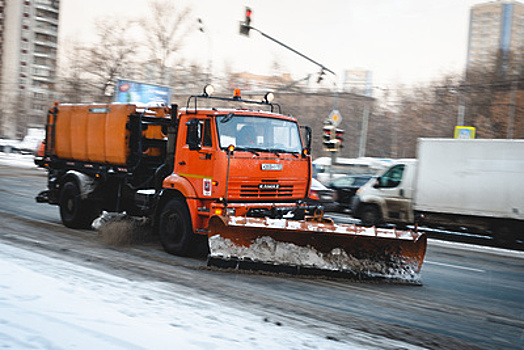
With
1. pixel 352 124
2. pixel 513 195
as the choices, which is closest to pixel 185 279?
pixel 513 195

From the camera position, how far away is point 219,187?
26.7ft

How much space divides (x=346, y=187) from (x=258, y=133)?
1119 centimetres

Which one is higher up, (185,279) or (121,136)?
(121,136)

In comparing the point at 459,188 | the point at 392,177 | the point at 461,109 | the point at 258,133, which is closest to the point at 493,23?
the point at 461,109

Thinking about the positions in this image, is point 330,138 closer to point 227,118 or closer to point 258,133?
point 258,133

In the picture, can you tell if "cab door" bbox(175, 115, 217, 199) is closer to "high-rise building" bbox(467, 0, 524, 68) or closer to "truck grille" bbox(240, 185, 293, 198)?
"truck grille" bbox(240, 185, 293, 198)

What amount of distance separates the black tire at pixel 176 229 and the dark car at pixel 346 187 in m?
11.1

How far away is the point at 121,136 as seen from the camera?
10094 millimetres

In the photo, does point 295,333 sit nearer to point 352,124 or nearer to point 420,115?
point 420,115

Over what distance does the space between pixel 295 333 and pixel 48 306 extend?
239 centimetres

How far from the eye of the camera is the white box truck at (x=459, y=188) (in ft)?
42.7

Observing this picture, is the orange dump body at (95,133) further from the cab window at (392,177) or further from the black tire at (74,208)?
the cab window at (392,177)

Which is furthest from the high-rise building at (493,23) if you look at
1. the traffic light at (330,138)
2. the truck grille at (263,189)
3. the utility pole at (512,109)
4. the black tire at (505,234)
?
the truck grille at (263,189)

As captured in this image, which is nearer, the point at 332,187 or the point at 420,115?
the point at 332,187
